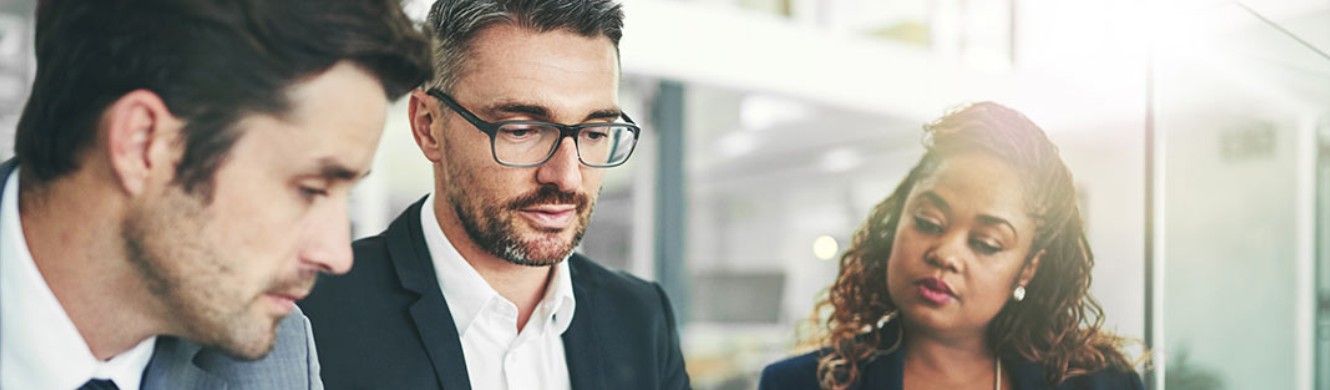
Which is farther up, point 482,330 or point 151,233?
point 151,233

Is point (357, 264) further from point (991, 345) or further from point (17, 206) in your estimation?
point (991, 345)

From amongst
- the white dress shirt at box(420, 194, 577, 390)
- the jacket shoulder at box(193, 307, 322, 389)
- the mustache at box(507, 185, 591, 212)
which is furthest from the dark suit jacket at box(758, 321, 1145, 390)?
the jacket shoulder at box(193, 307, 322, 389)

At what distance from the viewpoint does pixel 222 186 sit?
120cm

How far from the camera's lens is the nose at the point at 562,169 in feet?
5.47

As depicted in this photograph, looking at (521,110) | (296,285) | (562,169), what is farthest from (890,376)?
(296,285)

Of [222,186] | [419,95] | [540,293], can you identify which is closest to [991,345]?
[540,293]

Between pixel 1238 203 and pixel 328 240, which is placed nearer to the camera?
pixel 328 240

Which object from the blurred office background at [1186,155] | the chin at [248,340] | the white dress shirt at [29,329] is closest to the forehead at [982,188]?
the blurred office background at [1186,155]

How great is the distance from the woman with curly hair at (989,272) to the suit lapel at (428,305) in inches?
28.1

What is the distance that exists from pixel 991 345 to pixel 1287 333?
639 millimetres

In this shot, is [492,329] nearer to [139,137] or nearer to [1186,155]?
[139,137]

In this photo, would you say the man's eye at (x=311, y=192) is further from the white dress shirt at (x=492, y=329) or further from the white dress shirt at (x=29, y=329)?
the white dress shirt at (x=492, y=329)

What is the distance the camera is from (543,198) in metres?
1.69

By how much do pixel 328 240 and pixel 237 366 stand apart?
13.2 inches
